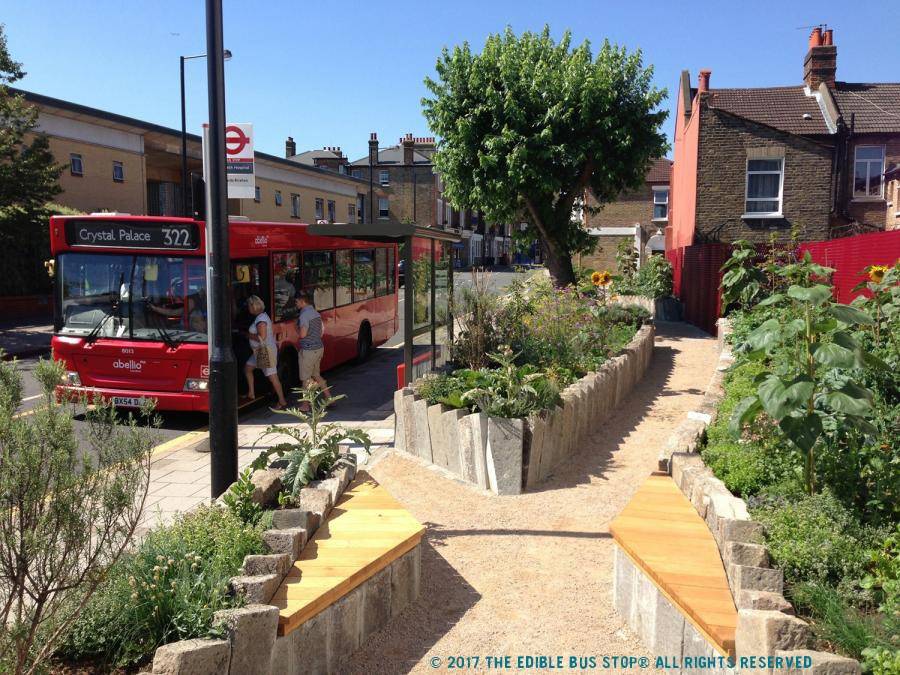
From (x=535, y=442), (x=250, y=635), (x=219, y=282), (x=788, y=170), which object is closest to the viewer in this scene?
(x=250, y=635)

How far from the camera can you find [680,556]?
4.49m

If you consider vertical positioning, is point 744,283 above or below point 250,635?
above

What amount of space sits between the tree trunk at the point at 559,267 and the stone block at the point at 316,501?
16575 mm

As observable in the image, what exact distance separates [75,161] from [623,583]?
88.7 ft

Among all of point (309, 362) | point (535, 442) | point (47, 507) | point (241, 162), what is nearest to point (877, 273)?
point (535, 442)

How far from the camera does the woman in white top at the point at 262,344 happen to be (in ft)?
35.8

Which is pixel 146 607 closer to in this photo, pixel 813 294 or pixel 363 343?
pixel 813 294

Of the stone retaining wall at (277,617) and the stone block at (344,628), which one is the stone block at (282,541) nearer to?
the stone retaining wall at (277,617)

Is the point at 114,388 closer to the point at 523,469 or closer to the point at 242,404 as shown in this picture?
the point at 242,404

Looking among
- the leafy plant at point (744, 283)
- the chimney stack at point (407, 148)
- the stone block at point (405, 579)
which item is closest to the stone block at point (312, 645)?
the stone block at point (405, 579)

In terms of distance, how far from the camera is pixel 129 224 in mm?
10406

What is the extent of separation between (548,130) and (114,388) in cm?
1249

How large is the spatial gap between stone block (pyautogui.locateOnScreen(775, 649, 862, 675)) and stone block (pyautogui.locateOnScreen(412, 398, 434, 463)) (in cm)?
537

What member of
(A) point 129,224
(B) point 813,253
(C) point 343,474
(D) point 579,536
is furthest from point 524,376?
(B) point 813,253
